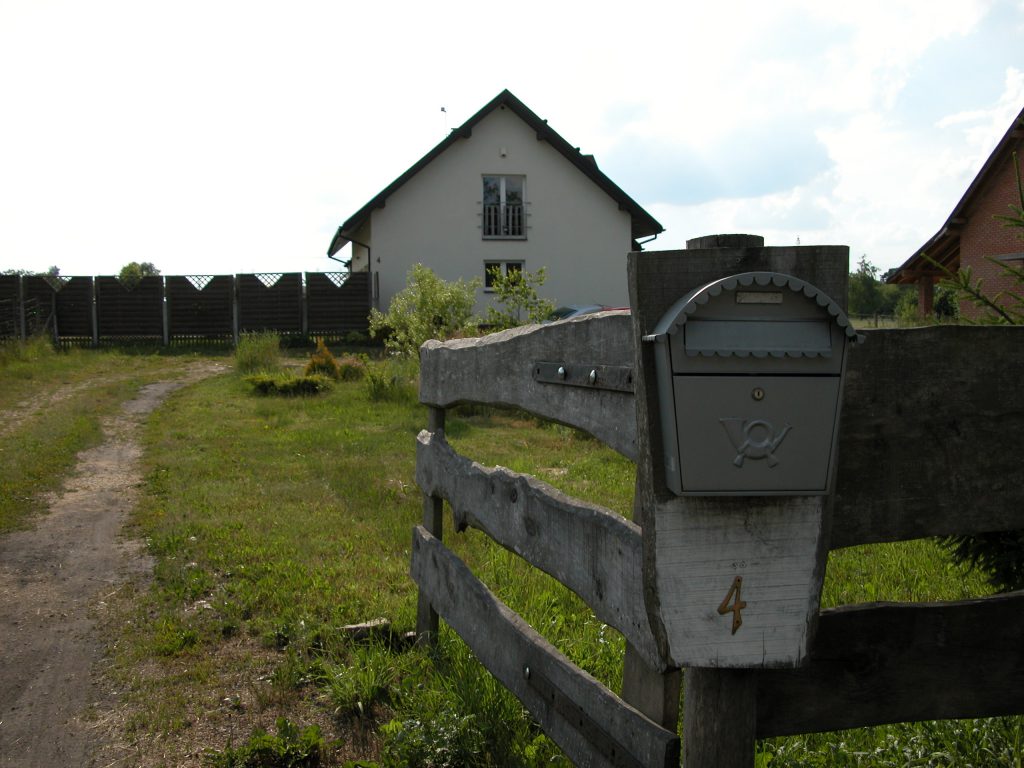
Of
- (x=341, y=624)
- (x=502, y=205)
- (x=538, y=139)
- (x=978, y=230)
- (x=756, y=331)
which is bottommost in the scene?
(x=341, y=624)

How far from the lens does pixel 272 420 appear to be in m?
12.7

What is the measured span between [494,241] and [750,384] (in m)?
28.1

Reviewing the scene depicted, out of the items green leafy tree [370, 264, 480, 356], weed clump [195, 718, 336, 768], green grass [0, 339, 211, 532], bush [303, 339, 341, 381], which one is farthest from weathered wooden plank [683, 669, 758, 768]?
bush [303, 339, 341, 381]

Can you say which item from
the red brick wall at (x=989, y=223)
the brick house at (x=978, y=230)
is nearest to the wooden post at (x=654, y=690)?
the brick house at (x=978, y=230)

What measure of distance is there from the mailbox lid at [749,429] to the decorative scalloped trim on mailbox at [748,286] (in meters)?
0.05

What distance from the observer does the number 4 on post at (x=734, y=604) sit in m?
1.89

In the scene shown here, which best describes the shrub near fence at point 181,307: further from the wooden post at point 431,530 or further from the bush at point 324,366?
the wooden post at point 431,530

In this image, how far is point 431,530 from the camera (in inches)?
168

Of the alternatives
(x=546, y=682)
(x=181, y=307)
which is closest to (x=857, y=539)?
(x=546, y=682)

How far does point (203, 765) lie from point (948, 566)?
3893 mm

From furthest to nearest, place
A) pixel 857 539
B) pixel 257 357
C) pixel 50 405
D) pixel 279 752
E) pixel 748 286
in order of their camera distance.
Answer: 1. pixel 257 357
2. pixel 50 405
3. pixel 279 752
4. pixel 857 539
5. pixel 748 286

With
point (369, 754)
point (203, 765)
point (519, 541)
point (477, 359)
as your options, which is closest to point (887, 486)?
point (519, 541)

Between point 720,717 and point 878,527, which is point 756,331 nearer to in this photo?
point 878,527

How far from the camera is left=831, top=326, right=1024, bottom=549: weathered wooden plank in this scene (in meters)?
2.09
